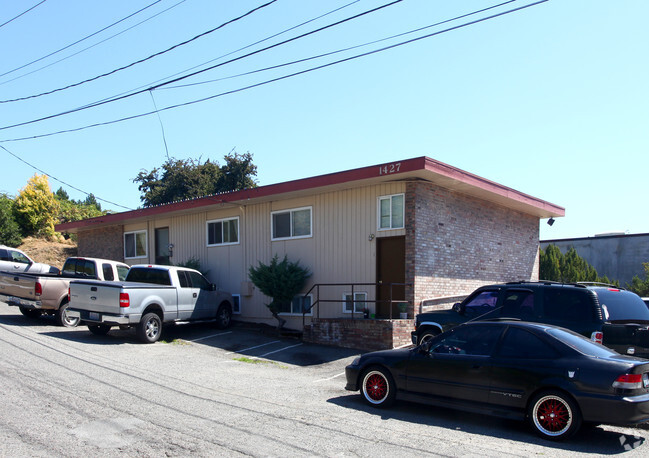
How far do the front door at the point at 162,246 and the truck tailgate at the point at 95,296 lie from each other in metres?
8.47

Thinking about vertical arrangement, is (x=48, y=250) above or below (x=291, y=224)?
below

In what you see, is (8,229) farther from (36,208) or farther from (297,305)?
(297,305)

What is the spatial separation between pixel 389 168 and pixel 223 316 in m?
7.07

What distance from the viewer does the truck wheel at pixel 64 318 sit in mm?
15281

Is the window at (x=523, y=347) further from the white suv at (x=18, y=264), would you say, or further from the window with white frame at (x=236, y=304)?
the white suv at (x=18, y=264)

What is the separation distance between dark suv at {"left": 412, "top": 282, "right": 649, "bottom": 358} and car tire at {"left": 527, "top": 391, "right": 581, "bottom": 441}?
2418 mm

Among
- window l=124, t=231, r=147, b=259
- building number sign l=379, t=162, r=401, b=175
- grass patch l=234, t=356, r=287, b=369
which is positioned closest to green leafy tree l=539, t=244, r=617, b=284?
building number sign l=379, t=162, r=401, b=175

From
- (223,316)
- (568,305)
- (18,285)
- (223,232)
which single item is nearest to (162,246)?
(223,232)

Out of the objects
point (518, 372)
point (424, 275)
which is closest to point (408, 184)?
point (424, 275)

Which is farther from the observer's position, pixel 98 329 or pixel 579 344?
pixel 98 329

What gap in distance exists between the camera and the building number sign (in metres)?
13.6

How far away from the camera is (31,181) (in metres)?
34.5

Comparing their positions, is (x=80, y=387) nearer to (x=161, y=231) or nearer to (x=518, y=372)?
(x=518, y=372)

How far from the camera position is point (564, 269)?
24.7 metres
